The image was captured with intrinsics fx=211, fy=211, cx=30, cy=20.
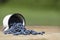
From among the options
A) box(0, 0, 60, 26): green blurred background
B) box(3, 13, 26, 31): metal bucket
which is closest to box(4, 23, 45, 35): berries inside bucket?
box(3, 13, 26, 31): metal bucket

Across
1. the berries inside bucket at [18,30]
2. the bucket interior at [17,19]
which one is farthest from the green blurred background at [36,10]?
the berries inside bucket at [18,30]

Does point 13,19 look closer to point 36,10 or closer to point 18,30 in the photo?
point 18,30

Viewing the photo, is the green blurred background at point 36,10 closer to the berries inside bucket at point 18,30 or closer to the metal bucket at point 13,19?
the metal bucket at point 13,19

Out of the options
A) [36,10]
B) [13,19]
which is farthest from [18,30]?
[36,10]

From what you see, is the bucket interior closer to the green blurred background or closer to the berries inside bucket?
the berries inside bucket

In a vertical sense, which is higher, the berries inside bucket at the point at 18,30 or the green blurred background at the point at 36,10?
the green blurred background at the point at 36,10

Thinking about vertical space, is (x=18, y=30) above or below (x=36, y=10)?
below

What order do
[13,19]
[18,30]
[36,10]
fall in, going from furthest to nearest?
1. [36,10]
2. [13,19]
3. [18,30]

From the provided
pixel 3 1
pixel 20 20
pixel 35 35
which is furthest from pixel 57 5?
pixel 35 35
